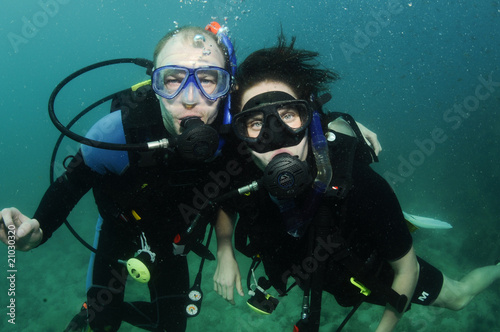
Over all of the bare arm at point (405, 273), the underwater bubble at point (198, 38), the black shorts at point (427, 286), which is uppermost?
the underwater bubble at point (198, 38)

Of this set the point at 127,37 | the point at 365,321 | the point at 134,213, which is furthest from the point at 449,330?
the point at 127,37

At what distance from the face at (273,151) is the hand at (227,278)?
122 centimetres

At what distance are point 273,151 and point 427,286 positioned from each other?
289 centimetres

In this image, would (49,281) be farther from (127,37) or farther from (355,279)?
(127,37)

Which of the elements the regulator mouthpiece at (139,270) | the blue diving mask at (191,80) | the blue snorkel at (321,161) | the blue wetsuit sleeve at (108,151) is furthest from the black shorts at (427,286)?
the blue wetsuit sleeve at (108,151)

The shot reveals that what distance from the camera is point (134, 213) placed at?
3.11m

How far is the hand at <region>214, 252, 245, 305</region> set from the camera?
2.96m

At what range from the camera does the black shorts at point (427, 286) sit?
3559 millimetres

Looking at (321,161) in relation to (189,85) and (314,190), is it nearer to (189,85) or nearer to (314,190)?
(314,190)

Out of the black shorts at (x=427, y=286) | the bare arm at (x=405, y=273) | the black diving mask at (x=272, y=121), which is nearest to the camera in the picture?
the black diving mask at (x=272, y=121)

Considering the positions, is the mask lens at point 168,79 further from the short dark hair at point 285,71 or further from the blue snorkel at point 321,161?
the blue snorkel at point 321,161

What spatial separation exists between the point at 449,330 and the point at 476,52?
100 metres

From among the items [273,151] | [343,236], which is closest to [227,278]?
[343,236]

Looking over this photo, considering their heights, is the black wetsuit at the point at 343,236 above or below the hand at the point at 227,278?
above
